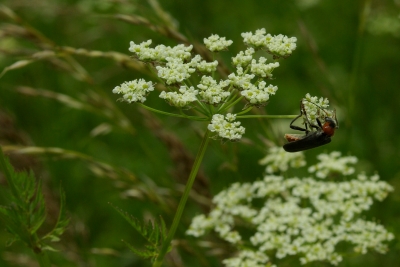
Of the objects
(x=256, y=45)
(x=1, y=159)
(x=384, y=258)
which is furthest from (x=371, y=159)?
(x=1, y=159)

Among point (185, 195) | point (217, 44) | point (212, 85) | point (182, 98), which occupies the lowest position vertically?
point (185, 195)

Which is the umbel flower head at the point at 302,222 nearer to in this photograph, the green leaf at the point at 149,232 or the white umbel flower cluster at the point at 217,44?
A: the green leaf at the point at 149,232

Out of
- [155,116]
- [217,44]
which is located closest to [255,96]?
[217,44]

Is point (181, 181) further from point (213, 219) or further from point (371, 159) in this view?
point (371, 159)

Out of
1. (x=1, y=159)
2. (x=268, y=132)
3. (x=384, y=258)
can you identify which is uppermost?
(x=268, y=132)

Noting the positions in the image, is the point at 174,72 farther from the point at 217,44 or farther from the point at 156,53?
the point at 217,44

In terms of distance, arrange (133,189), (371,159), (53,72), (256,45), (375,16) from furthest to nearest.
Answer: (53,72) → (375,16) → (371,159) → (133,189) → (256,45)

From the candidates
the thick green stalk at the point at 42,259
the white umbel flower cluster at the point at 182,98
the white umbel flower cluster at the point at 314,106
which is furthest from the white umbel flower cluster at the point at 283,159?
the thick green stalk at the point at 42,259
